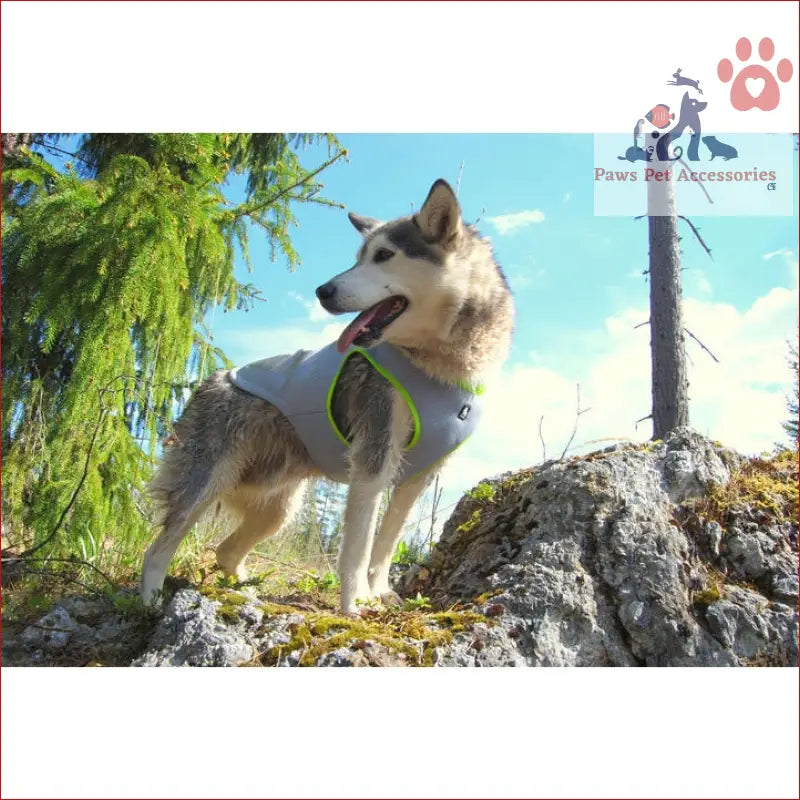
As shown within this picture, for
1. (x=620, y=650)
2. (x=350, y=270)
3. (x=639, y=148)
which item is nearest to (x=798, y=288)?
(x=639, y=148)

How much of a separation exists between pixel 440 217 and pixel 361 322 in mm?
595

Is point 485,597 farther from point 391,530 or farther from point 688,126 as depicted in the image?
point 688,126

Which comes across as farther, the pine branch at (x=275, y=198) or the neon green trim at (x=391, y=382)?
the pine branch at (x=275, y=198)

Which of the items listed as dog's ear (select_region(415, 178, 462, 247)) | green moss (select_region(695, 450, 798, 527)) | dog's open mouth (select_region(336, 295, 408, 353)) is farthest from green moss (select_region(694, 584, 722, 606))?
dog's ear (select_region(415, 178, 462, 247))

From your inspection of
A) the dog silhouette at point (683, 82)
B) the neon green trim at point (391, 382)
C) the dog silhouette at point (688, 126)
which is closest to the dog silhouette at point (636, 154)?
the dog silhouette at point (688, 126)

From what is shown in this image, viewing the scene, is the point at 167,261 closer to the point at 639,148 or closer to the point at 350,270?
the point at 350,270

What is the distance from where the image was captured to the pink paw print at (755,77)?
9.25 feet

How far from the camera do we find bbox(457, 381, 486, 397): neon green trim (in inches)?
123

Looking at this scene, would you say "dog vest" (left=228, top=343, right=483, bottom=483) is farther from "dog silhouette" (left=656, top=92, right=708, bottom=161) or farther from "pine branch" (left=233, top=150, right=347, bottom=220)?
"dog silhouette" (left=656, top=92, right=708, bottom=161)

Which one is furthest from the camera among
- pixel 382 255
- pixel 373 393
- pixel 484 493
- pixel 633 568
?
pixel 484 493

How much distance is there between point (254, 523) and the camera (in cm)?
384

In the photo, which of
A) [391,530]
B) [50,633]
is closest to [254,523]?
[391,530]

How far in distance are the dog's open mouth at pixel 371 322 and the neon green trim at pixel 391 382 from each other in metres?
0.11

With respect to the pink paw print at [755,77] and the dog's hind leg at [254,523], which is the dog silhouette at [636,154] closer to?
the pink paw print at [755,77]
